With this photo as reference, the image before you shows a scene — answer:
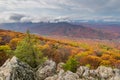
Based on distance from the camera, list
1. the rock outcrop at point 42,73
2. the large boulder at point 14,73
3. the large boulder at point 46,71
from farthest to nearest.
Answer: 1. the large boulder at point 46,71
2. the rock outcrop at point 42,73
3. the large boulder at point 14,73

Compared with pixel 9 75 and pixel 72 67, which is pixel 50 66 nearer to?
pixel 72 67

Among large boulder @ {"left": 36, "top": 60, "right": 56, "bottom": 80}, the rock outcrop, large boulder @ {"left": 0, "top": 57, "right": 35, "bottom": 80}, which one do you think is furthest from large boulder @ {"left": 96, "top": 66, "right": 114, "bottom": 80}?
large boulder @ {"left": 0, "top": 57, "right": 35, "bottom": 80}

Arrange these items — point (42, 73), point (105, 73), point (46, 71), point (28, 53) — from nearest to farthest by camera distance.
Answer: point (42, 73) → point (46, 71) → point (105, 73) → point (28, 53)

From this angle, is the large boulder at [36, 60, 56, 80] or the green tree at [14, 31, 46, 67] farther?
the green tree at [14, 31, 46, 67]

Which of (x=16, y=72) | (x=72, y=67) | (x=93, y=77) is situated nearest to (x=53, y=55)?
(x=72, y=67)

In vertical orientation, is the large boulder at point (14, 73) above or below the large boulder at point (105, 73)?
above

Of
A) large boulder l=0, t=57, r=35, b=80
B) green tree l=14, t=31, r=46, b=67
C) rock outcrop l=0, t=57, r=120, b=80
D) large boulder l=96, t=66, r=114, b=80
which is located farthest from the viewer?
green tree l=14, t=31, r=46, b=67

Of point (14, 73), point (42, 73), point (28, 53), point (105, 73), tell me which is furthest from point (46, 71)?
point (14, 73)

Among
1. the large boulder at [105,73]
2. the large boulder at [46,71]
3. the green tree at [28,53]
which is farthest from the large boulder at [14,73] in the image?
the large boulder at [105,73]

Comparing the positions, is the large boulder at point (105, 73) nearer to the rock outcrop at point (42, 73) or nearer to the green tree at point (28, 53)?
the rock outcrop at point (42, 73)

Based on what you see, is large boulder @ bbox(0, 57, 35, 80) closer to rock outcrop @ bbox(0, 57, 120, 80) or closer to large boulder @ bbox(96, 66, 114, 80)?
rock outcrop @ bbox(0, 57, 120, 80)

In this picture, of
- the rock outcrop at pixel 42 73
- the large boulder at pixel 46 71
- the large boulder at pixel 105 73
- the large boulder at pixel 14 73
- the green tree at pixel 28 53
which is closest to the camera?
the large boulder at pixel 14 73

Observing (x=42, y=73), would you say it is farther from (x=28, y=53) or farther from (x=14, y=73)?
(x=14, y=73)

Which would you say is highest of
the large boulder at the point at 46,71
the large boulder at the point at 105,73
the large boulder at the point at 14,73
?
the large boulder at the point at 14,73
